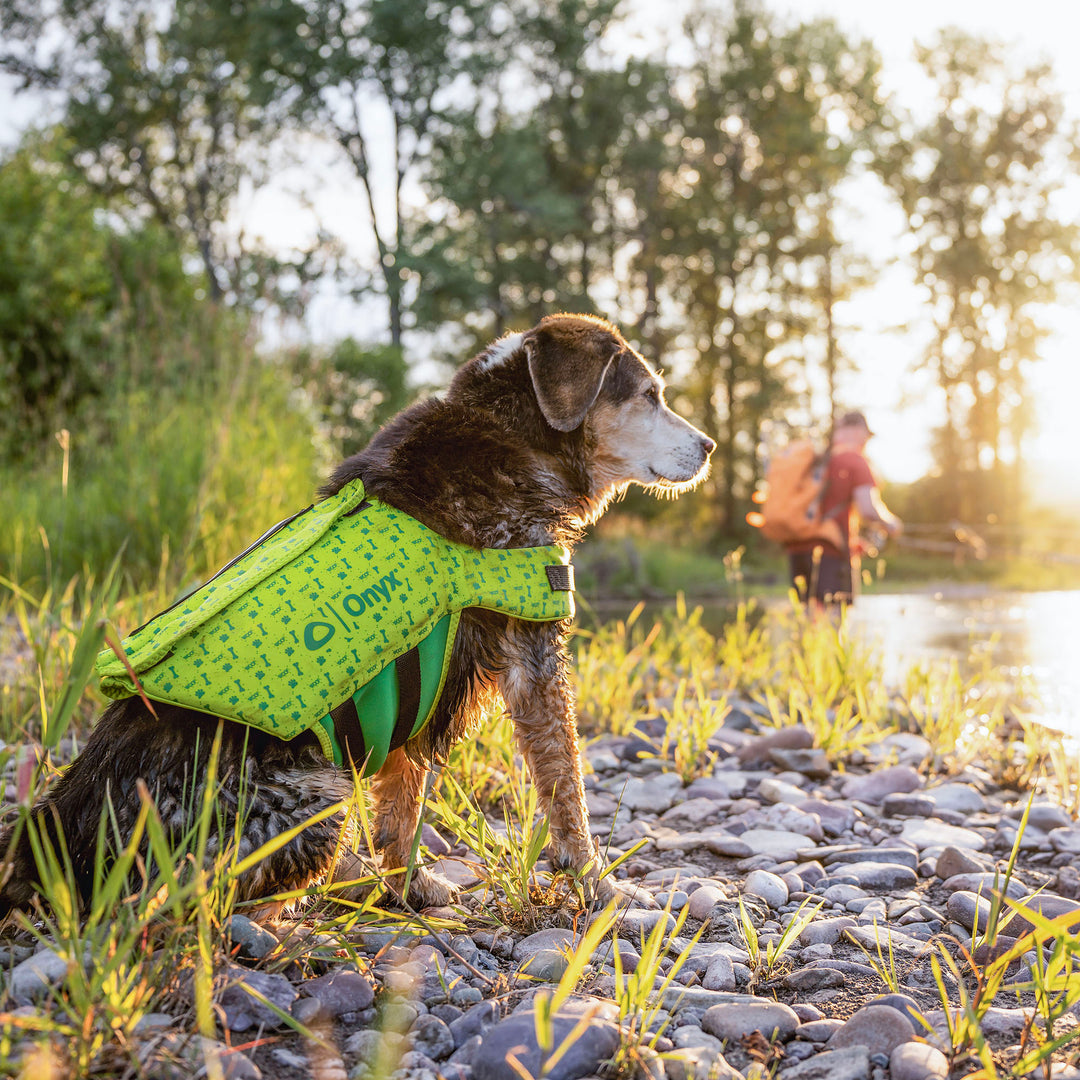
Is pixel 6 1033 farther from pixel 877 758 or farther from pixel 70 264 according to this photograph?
pixel 70 264

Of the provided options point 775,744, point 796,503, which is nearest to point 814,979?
point 775,744

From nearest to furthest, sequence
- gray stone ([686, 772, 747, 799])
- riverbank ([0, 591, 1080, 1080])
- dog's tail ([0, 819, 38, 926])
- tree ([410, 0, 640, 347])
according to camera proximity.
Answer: riverbank ([0, 591, 1080, 1080])
dog's tail ([0, 819, 38, 926])
gray stone ([686, 772, 747, 799])
tree ([410, 0, 640, 347])

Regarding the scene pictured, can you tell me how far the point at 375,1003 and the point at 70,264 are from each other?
49.5ft

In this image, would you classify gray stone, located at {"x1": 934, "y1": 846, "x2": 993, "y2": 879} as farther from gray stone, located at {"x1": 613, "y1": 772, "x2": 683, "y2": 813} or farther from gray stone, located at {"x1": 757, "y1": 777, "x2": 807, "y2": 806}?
gray stone, located at {"x1": 613, "y1": 772, "x2": 683, "y2": 813}

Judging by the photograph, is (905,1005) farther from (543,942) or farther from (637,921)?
(543,942)

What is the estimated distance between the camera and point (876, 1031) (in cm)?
208

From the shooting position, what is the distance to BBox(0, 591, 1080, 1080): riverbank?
1.85m

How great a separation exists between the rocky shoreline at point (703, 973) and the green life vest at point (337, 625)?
0.56m

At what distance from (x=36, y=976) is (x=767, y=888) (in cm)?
221

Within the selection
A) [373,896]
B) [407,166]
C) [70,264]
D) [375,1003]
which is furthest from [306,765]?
[407,166]

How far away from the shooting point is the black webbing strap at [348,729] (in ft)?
8.20

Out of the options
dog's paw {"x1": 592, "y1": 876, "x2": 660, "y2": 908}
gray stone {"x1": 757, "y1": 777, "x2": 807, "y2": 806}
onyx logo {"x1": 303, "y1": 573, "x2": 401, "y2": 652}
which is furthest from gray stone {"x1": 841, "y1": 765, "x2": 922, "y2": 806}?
onyx logo {"x1": 303, "y1": 573, "x2": 401, "y2": 652}

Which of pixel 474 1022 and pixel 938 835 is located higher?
pixel 474 1022

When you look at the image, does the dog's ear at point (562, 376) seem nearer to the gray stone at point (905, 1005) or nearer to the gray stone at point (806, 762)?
the gray stone at point (905, 1005)
